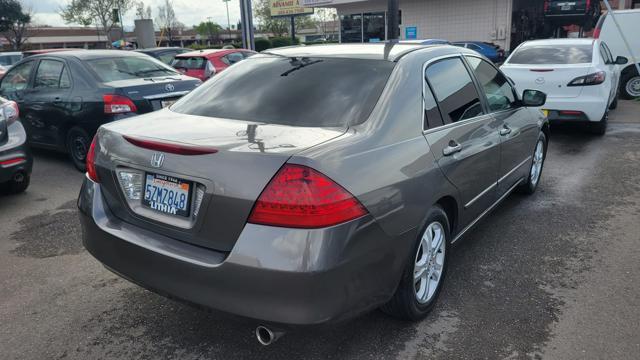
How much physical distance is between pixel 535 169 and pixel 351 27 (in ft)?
81.2

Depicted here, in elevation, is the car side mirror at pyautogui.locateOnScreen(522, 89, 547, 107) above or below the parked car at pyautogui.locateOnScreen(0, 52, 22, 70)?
below

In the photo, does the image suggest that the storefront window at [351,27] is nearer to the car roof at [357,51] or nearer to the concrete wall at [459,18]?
the concrete wall at [459,18]

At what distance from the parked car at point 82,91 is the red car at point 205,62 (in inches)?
181

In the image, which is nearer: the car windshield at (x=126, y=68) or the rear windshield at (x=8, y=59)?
the car windshield at (x=126, y=68)

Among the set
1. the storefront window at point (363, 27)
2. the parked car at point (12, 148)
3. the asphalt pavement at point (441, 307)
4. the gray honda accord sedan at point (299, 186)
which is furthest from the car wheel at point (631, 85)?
the storefront window at point (363, 27)

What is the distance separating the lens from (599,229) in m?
4.52

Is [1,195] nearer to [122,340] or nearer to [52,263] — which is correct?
[52,263]

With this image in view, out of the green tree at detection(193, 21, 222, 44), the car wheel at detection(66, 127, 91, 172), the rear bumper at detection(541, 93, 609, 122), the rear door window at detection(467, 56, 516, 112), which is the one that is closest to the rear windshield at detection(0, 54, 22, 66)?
the car wheel at detection(66, 127, 91, 172)

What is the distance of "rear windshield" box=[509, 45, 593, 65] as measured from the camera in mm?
8197

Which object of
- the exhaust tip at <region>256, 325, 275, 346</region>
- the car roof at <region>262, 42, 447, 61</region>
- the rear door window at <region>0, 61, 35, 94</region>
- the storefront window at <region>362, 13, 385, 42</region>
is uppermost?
the storefront window at <region>362, 13, 385, 42</region>

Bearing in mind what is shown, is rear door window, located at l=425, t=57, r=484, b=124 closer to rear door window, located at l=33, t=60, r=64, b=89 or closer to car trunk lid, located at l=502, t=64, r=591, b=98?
car trunk lid, located at l=502, t=64, r=591, b=98

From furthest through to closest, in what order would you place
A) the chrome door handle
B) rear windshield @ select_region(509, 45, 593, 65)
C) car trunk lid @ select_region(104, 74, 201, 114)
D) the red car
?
1. the red car
2. rear windshield @ select_region(509, 45, 593, 65)
3. car trunk lid @ select_region(104, 74, 201, 114)
4. the chrome door handle

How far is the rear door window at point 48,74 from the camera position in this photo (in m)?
6.88

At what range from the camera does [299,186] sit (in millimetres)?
2203
